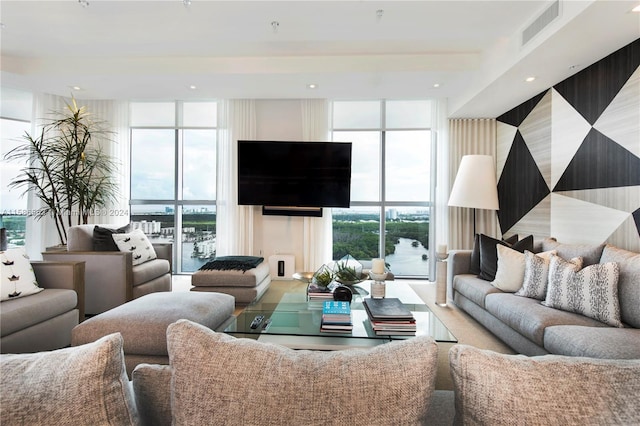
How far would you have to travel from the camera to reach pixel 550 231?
3221 mm

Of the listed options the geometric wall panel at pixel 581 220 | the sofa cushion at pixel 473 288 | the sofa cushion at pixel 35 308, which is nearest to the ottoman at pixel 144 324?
the sofa cushion at pixel 35 308

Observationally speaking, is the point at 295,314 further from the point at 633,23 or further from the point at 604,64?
the point at 604,64

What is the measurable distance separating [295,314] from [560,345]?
1.60 meters

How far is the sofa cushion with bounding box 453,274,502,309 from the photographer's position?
2.62m

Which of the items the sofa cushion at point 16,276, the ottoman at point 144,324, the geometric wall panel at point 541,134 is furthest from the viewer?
the geometric wall panel at point 541,134

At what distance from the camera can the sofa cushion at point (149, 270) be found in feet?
9.80

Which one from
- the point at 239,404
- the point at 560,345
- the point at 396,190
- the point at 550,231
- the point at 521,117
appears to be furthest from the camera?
the point at 396,190

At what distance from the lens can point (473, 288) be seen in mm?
2781

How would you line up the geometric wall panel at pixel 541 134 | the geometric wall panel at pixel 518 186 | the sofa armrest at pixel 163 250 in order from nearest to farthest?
the geometric wall panel at pixel 541 134 → the geometric wall panel at pixel 518 186 → the sofa armrest at pixel 163 250

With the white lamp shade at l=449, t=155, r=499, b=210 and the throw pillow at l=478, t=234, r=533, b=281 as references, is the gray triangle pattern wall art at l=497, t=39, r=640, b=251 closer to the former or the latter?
the white lamp shade at l=449, t=155, r=499, b=210

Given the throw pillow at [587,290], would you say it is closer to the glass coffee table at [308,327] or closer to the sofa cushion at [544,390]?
the glass coffee table at [308,327]

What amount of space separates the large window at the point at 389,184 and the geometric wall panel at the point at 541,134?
1.24 metres

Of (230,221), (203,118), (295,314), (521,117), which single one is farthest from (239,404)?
(203,118)

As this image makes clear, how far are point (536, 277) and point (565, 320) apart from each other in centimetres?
47
